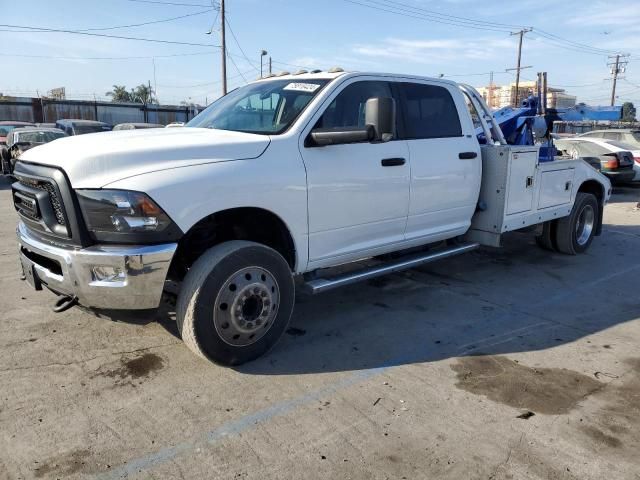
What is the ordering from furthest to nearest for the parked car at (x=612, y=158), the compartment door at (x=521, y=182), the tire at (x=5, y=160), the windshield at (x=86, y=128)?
the windshield at (x=86, y=128) → the tire at (x=5, y=160) → the parked car at (x=612, y=158) → the compartment door at (x=521, y=182)

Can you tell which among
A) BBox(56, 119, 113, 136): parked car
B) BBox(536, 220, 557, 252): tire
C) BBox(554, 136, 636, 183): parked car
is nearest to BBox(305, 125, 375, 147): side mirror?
BBox(536, 220, 557, 252): tire

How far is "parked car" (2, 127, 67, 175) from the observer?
14.8m

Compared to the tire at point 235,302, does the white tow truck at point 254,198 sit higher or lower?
higher

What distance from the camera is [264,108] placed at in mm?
4340

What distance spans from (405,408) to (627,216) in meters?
9.60

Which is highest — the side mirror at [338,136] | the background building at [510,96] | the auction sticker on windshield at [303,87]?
the background building at [510,96]

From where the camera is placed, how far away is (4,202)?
1135cm

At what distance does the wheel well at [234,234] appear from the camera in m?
3.77

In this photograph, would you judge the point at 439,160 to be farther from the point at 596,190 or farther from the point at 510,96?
the point at 510,96

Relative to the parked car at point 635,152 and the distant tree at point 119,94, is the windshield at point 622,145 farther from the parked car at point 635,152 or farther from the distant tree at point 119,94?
the distant tree at point 119,94

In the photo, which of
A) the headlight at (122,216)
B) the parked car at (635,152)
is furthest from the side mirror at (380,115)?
the parked car at (635,152)

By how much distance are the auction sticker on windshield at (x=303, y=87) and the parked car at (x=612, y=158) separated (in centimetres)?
1123

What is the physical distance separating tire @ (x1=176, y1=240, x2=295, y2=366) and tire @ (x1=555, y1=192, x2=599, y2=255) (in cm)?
475

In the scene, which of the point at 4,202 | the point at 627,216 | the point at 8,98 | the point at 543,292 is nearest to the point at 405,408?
the point at 543,292
